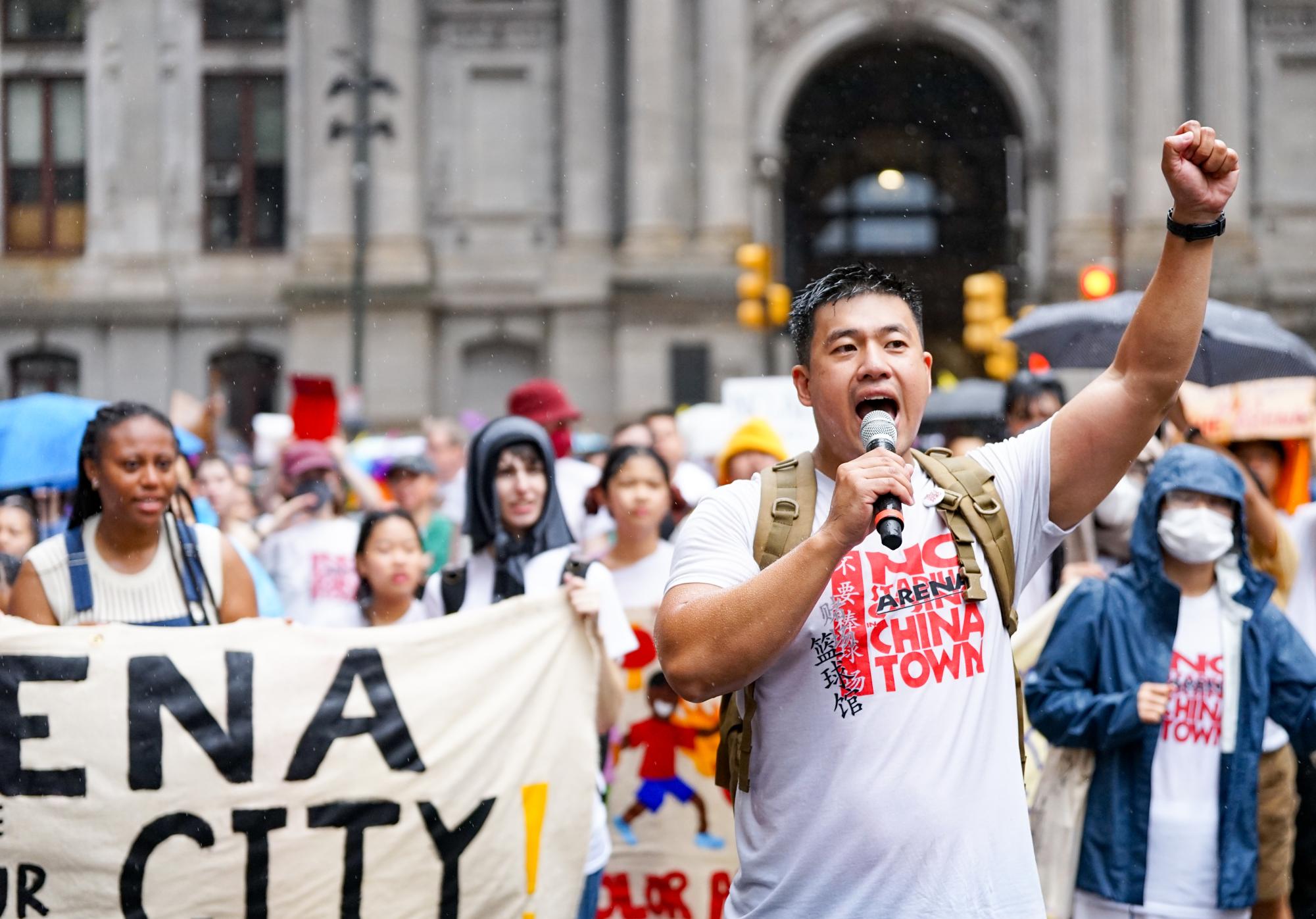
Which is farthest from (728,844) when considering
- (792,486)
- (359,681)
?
(792,486)

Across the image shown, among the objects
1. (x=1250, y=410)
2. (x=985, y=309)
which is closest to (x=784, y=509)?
(x=1250, y=410)

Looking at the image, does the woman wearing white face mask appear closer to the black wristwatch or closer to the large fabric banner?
the large fabric banner

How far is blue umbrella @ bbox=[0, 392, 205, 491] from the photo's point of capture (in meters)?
7.37

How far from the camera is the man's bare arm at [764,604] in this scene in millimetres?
2604

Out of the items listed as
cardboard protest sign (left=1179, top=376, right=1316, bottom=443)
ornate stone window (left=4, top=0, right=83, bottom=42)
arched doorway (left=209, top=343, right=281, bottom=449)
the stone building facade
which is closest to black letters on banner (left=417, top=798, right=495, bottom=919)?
cardboard protest sign (left=1179, top=376, right=1316, bottom=443)

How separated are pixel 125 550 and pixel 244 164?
2938cm

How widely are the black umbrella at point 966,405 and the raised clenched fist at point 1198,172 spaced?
477 inches

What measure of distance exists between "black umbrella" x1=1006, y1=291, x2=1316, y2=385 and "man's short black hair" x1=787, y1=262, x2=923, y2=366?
3648mm

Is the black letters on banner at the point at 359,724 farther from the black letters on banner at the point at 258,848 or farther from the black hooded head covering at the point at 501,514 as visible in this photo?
the black hooded head covering at the point at 501,514

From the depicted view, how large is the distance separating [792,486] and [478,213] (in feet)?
97.0

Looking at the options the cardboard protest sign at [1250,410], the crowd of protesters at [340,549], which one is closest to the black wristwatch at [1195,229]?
the crowd of protesters at [340,549]

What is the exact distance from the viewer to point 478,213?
32094mm

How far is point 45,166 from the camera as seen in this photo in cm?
3325

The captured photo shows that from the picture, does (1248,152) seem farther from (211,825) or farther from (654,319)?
(211,825)
